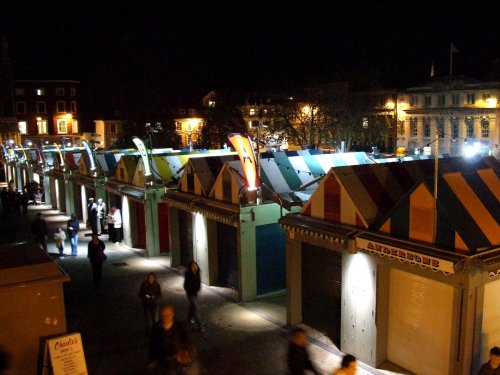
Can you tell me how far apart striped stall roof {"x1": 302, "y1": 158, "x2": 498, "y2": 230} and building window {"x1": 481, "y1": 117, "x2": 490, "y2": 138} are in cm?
4350

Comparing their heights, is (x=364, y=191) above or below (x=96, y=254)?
above

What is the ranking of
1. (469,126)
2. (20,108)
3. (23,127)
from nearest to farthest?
(469,126), (20,108), (23,127)

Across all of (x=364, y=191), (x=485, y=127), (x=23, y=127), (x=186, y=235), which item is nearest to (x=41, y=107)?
(x=23, y=127)

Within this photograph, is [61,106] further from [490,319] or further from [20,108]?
[490,319]

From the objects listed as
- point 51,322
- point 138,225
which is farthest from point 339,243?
point 138,225

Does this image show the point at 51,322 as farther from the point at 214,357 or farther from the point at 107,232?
the point at 107,232

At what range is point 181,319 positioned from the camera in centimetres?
1309

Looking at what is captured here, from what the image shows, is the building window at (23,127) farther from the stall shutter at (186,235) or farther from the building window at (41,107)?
the stall shutter at (186,235)

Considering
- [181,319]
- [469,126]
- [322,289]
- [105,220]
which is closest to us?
[322,289]

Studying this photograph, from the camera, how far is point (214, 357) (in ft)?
35.7

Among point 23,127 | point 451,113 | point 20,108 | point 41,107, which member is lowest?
point 23,127

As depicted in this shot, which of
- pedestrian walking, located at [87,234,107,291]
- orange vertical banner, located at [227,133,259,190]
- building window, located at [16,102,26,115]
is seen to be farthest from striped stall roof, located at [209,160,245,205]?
building window, located at [16,102,26,115]

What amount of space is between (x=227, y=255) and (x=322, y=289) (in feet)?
14.1

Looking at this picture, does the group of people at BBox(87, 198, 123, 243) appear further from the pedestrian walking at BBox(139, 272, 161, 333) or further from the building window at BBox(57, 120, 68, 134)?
the building window at BBox(57, 120, 68, 134)
